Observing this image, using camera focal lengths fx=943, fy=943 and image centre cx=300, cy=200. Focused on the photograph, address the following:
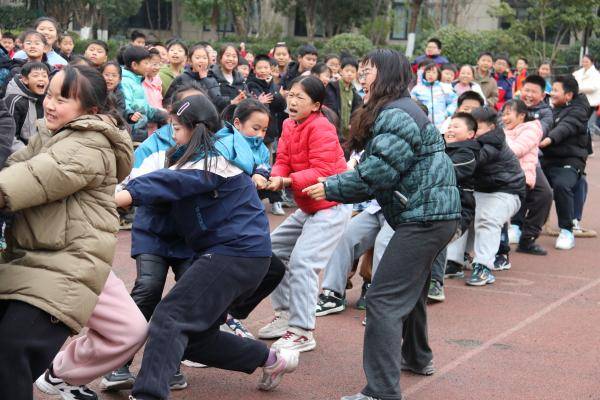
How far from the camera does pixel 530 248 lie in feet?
32.8

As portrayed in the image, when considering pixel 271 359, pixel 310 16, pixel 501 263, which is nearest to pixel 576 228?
pixel 501 263

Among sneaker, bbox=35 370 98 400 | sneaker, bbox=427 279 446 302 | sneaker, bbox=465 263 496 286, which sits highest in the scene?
sneaker, bbox=35 370 98 400

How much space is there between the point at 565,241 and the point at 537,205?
74 cm

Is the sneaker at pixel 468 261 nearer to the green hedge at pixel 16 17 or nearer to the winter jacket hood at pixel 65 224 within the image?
the winter jacket hood at pixel 65 224

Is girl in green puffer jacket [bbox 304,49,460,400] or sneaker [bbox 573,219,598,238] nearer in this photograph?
girl in green puffer jacket [bbox 304,49,460,400]

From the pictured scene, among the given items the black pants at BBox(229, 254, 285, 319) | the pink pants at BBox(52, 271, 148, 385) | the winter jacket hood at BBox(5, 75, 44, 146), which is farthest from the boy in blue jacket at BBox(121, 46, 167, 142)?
the pink pants at BBox(52, 271, 148, 385)

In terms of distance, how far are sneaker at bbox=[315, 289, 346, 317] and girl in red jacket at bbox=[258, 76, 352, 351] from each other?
71 centimetres

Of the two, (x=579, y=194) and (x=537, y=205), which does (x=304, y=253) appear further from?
(x=579, y=194)

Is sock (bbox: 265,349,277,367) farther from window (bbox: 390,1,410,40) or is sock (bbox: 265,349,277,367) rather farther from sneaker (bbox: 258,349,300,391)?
window (bbox: 390,1,410,40)

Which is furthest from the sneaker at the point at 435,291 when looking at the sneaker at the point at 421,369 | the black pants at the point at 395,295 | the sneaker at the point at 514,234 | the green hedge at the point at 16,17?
the green hedge at the point at 16,17

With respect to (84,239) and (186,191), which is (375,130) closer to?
(186,191)

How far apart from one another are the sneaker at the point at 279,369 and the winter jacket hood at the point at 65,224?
4.45ft

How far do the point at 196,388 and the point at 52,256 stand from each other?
5.58ft

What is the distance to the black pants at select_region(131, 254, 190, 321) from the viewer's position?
516 centimetres
